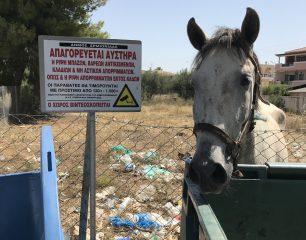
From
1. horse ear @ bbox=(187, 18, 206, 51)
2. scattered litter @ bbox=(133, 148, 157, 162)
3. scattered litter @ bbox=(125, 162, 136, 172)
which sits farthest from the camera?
scattered litter @ bbox=(133, 148, 157, 162)

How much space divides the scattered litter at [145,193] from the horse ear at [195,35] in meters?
3.21

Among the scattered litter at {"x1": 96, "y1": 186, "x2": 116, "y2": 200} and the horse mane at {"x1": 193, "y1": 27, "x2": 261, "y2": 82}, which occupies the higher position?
the horse mane at {"x1": 193, "y1": 27, "x2": 261, "y2": 82}

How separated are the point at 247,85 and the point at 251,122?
0.34 m

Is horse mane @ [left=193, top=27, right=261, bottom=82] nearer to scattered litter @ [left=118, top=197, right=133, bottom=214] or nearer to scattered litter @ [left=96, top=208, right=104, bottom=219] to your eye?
scattered litter @ [left=96, top=208, right=104, bottom=219]

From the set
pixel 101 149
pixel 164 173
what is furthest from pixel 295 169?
pixel 101 149

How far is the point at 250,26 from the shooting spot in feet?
8.89

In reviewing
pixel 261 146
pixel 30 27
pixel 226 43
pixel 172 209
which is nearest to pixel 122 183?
pixel 172 209

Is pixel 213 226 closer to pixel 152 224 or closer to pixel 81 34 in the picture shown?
pixel 152 224

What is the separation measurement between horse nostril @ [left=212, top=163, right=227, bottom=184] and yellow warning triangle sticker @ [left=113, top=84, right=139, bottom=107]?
34.2 inches

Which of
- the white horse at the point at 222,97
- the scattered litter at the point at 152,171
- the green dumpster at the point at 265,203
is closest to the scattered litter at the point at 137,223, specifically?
the scattered litter at the point at 152,171

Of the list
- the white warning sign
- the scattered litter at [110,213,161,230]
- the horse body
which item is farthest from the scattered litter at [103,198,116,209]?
the white warning sign

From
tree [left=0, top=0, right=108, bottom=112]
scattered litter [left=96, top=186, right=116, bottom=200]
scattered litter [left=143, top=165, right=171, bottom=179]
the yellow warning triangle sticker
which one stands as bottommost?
scattered litter [left=96, top=186, right=116, bottom=200]

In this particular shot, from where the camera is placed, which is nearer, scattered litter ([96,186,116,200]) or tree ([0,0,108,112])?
scattered litter ([96,186,116,200])

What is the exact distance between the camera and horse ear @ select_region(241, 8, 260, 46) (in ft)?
8.75
